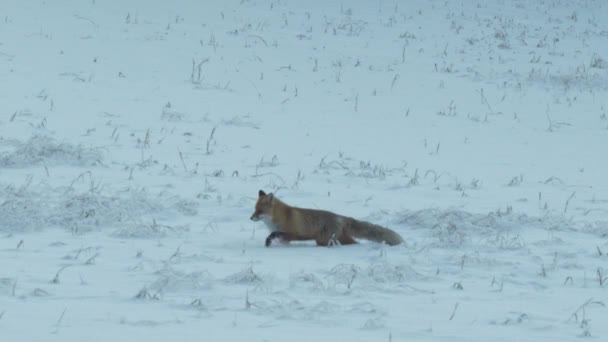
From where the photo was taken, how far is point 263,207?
347 inches

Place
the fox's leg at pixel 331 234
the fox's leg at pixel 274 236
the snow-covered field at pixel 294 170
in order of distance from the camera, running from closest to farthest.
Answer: the snow-covered field at pixel 294 170, the fox's leg at pixel 274 236, the fox's leg at pixel 331 234

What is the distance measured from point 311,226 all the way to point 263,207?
1.48 feet

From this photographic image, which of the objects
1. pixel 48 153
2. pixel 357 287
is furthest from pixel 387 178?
pixel 357 287

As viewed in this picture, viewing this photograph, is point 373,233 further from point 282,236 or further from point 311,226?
point 282,236

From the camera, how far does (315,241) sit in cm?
903

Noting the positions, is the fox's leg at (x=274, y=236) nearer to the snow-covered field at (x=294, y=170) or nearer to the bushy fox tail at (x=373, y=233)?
the snow-covered field at (x=294, y=170)

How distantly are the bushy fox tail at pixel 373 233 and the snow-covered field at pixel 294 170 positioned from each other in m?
0.14

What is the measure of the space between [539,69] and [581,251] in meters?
12.0

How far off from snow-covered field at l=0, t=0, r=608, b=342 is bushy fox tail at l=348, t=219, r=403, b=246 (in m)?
0.14

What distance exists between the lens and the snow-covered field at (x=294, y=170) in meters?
6.51

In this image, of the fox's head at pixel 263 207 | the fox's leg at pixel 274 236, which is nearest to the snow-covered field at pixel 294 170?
the fox's leg at pixel 274 236

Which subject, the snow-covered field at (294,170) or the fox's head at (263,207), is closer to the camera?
the snow-covered field at (294,170)

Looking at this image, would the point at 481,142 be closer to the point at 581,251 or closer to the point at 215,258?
the point at 581,251

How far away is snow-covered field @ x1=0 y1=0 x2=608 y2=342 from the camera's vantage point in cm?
651
